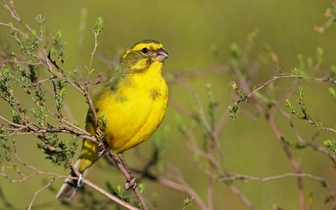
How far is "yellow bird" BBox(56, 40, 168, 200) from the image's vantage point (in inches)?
175

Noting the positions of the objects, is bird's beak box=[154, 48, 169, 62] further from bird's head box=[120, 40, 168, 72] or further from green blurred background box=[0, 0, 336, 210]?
green blurred background box=[0, 0, 336, 210]

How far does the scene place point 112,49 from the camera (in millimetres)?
8641

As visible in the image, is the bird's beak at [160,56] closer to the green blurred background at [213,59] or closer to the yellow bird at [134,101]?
the yellow bird at [134,101]

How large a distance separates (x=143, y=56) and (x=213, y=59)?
3566 millimetres

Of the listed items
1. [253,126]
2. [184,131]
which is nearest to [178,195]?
[253,126]

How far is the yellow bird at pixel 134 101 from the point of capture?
14.6 ft

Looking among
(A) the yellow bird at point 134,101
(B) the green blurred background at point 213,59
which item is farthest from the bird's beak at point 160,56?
(B) the green blurred background at point 213,59

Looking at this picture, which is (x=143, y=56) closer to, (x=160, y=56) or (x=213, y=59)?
(x=160, y=56)

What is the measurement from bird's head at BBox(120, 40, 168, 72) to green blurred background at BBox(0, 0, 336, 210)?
1015 millimetres

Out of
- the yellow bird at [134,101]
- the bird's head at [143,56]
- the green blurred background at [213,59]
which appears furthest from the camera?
the green blurred background at [213,59]

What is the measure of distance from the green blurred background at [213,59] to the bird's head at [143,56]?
1015 millimetres

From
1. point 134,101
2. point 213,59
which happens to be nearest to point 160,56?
point 134,101

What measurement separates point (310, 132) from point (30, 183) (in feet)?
9.51

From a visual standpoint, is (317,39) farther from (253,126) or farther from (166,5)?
(166,5)
